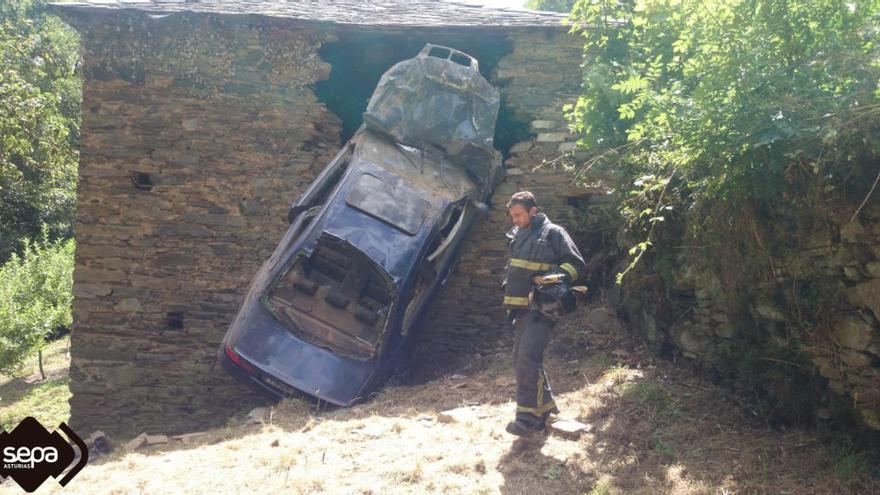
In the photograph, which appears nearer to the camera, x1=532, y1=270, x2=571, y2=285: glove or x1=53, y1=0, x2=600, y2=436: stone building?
x1=532, y1=270, x2=571, y2=285: glove

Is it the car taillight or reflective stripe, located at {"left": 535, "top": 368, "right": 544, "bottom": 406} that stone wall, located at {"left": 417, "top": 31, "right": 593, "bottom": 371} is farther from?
reflective stripe, located at {"left": 535, "top": 368, "right": 544, "bottom": 406}

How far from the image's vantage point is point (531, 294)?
4270 millimetres

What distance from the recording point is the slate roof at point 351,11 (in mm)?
7352

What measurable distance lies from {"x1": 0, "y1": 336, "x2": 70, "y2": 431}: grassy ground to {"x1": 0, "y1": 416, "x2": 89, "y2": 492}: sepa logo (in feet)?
14.1

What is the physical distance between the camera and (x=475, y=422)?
4.85 m

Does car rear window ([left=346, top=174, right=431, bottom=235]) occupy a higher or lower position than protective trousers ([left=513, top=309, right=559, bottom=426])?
higher

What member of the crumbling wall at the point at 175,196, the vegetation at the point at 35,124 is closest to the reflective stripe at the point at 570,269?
the crumbling wall at the point at 175,196

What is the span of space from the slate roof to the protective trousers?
14.3 feet

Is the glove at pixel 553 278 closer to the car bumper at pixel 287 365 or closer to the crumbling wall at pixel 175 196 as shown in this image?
the car bumper at pixel 287 365

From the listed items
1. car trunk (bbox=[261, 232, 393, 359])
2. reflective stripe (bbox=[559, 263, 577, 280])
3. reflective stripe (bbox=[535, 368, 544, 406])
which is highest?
reflective stripe (bbox=[559, 263, 577, 280])

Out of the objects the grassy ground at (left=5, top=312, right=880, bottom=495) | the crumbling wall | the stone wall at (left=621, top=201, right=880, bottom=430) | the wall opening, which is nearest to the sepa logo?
the grassy ground at (left=5, top=312, right=880, bottom=495)

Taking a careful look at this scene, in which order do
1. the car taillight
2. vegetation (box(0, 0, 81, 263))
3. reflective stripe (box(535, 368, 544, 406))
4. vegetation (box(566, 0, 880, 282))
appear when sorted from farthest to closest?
vegetation (box(0, 0, 81, 263)) < the car taillight < reflective stripe (box(535, 368, 544, 406)) < vegetation (box(566, 0, 880, 282))

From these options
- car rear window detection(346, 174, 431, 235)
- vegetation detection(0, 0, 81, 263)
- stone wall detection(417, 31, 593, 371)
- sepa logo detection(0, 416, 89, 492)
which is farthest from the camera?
vegetation detection(0, 0, 81, 263)

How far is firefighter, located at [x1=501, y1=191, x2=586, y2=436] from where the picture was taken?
425cm
